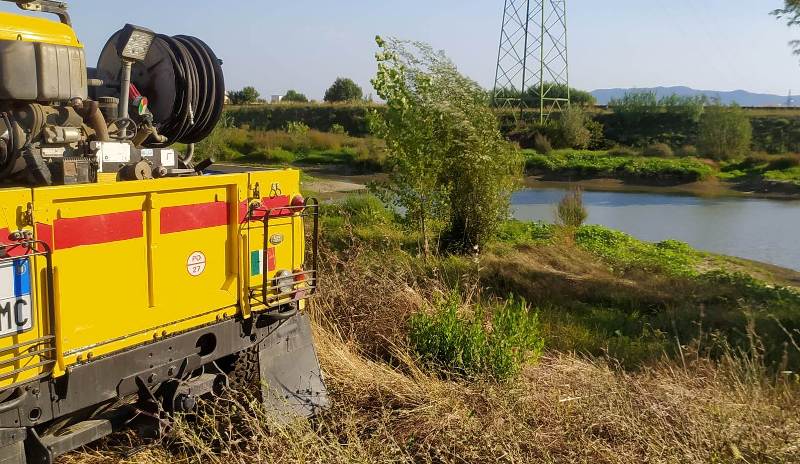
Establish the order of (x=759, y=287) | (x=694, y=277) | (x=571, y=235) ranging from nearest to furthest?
(x=759, y=287) < (x=694, y=277) < (x=571, y=235)

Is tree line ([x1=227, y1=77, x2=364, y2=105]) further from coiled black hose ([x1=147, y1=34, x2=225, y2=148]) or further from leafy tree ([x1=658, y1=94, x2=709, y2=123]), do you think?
coiled black hose ([x1=147, y1=34, x2=225, y2=148])

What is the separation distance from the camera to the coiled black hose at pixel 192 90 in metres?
6.06

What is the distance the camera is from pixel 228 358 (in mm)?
5730

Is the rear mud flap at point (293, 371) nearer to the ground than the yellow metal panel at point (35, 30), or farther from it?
nearer to the ground

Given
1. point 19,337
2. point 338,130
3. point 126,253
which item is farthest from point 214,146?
point 19,337

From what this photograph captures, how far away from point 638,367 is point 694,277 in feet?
23.8

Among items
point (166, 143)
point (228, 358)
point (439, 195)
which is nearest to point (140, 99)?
point (166, 143)

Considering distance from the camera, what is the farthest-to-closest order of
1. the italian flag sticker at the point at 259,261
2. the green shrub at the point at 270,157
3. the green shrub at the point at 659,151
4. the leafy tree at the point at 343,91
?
the leafy tree at the point at 343,91 < the green shrub at the point at 270,157 < the green shrub at the point at 659,151 < the italian flag sticker at the point at 259,261

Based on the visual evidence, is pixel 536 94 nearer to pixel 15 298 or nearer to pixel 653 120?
pixel 653 120

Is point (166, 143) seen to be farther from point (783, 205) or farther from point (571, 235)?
point (783, 205)

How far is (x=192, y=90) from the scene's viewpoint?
20.1ft

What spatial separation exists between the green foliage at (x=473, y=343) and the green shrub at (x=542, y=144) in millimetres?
36597

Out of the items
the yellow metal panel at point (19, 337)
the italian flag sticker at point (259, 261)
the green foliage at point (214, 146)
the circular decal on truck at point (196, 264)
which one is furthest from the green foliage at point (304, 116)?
the yellow metal panel at point (19, 337)

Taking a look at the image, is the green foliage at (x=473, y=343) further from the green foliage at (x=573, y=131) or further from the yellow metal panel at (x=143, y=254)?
the green foliage at (x=573, y=131)
